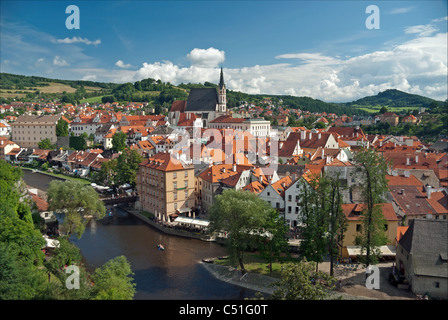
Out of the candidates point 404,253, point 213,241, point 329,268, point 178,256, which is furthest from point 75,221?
point 404,253

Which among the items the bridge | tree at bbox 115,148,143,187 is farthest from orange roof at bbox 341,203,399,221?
tree at bbox 115,148,143,187

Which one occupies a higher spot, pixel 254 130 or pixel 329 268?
pixel 254 130

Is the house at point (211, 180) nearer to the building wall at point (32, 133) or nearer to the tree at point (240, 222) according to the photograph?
the tree at point (240, 222)

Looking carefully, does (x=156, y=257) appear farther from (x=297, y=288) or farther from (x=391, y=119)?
(x=391, y=119)

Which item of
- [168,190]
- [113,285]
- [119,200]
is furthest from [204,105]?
[113,285]

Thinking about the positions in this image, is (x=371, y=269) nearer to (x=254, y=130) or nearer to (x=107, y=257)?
(x=107, y=257)

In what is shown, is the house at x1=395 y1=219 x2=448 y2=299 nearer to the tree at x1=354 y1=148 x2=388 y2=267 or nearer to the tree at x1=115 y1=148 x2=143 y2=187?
the tree at x1=354 y1=148 x2=388 y2=267
